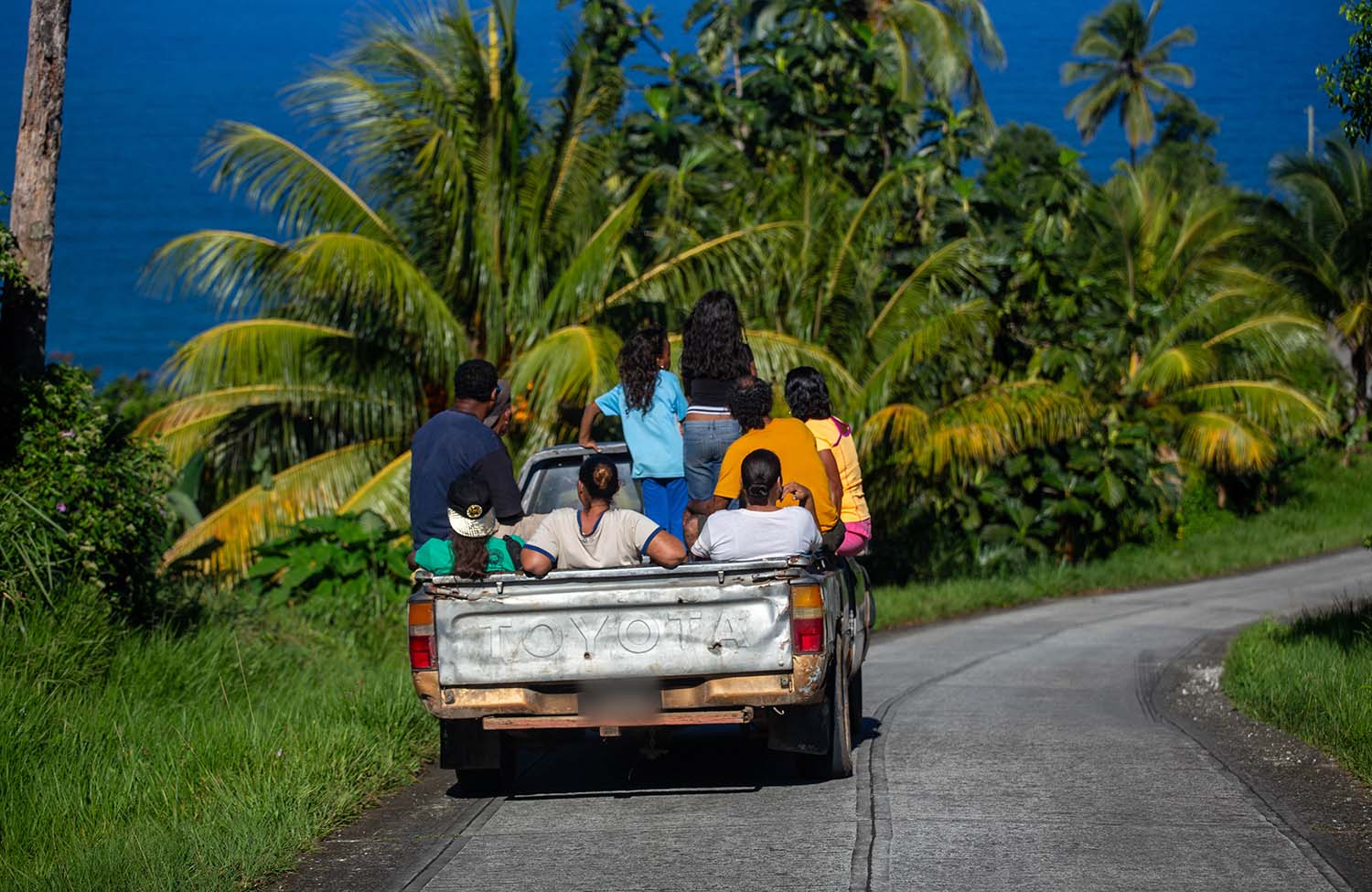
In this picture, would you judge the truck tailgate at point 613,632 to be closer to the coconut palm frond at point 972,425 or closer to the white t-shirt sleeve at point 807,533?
the white t-shirt sleeve at point 807,533

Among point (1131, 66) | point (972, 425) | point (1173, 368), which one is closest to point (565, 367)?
point (972, 425)

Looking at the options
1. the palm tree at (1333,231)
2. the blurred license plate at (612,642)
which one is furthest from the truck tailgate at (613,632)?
the palm tree at (1333,231)

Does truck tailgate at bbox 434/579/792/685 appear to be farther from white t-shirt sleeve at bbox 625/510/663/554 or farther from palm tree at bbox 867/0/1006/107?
palm tree at bbox 867/0/1006/107

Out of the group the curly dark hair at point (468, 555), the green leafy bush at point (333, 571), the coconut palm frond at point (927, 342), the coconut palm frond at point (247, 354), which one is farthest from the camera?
the coconut palm frond at point (927, 342)

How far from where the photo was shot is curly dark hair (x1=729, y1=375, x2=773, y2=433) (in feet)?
27.9

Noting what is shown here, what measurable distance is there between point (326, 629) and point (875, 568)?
1245 cm

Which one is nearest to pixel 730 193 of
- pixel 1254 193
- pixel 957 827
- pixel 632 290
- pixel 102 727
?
pixel 632 290

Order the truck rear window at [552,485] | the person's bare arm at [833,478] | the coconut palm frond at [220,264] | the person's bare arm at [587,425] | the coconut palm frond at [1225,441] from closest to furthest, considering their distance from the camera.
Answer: the person's bare arm at [833,478] < the person's bare arm at [587,425] < the truck rear window at [552,485] < the coconut palm frond at [220,264] < the coconut palm frond at [1225,441]

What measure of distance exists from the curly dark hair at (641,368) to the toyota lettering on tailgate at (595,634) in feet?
7.15

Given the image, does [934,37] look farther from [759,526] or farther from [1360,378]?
[759,526]

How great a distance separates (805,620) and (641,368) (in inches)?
95.7

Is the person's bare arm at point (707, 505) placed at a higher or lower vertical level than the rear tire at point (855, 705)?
higher

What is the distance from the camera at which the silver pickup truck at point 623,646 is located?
7246 mm

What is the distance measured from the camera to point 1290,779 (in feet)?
26.8
